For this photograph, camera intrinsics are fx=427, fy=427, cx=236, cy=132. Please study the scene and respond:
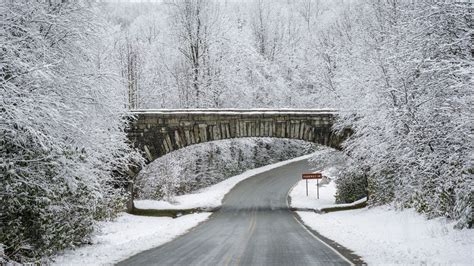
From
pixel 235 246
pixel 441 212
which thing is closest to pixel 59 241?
pixel 235 246

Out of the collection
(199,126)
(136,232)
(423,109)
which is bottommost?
(136,232)

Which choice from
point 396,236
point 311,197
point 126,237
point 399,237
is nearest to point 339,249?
point 399,237

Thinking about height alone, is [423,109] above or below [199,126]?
below

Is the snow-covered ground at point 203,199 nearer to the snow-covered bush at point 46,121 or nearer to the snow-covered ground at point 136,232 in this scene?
the snow-covered ground at point 136,232

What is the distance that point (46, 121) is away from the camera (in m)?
10.4

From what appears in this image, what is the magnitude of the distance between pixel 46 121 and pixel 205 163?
28.6m

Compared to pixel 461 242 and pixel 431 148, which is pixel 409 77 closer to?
pixel 431 148

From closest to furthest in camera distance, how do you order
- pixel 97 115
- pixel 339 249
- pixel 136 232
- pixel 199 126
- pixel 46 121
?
pixel 46 121, pixel 339 249, pixel 97 115, pixel 136 232, pixel 199 126

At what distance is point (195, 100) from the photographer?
35.2m

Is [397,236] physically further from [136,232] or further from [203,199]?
[203,199]

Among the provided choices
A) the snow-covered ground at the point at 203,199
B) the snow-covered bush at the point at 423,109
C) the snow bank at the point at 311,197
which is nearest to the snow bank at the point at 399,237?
the snow-covered bush at the point at 423,109

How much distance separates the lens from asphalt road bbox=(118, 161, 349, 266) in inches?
434

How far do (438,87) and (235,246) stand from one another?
7687 millimetres

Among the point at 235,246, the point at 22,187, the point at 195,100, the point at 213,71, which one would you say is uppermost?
the point at 213,71
